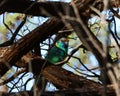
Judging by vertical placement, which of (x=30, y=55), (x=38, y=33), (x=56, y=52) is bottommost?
(x=56, y=52)

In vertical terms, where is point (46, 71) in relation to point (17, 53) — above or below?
below

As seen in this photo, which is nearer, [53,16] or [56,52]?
[53,16]

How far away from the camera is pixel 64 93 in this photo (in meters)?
3.42

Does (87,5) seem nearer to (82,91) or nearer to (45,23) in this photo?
(45,23)

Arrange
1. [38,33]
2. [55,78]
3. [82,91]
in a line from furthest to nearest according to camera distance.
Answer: [55,78]
[38,33]
[82,91]

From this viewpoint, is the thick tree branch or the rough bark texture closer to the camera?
the rough bark texture

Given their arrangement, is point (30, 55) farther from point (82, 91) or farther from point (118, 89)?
point (118, 89)

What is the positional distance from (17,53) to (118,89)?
221 centimetres

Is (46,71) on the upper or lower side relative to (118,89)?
lower

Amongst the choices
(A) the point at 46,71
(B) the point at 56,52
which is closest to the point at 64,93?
(A) the point at 46,71

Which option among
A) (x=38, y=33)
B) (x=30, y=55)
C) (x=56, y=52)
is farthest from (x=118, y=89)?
(x=56, y=52)

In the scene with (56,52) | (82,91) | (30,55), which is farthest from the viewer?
(56,52)

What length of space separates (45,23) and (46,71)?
0.71 meters

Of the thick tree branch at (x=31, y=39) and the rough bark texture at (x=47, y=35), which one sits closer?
the rough bark texture at (x=47, y=35)
